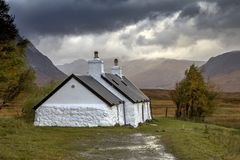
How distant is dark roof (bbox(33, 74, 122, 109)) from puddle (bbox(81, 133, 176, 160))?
1340cm

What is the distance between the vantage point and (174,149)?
26.6 metres

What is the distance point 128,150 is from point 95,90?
20.5 meters

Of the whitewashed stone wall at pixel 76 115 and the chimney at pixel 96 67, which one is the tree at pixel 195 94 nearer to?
the chimney at pixel 96 67

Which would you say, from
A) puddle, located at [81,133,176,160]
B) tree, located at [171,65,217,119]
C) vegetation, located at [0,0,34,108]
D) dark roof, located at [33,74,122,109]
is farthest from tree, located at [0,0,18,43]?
tree, located at [171,65,217,119]

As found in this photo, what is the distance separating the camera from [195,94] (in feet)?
227

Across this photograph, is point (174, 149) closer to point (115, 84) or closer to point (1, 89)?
point (115, 84)

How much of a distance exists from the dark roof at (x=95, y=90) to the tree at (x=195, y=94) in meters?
22.2

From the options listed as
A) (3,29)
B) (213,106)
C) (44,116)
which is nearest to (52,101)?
(44,116)

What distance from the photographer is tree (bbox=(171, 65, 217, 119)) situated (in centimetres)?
6912

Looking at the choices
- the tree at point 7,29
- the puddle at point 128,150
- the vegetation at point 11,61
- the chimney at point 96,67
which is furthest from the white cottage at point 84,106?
the tree at point 7,29

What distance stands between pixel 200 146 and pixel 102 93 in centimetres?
2081

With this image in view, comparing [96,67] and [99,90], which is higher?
[96,67]

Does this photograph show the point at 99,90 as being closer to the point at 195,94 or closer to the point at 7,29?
the point at 7,29

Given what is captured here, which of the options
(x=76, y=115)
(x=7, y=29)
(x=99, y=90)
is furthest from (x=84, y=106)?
(x=7, y=29)
